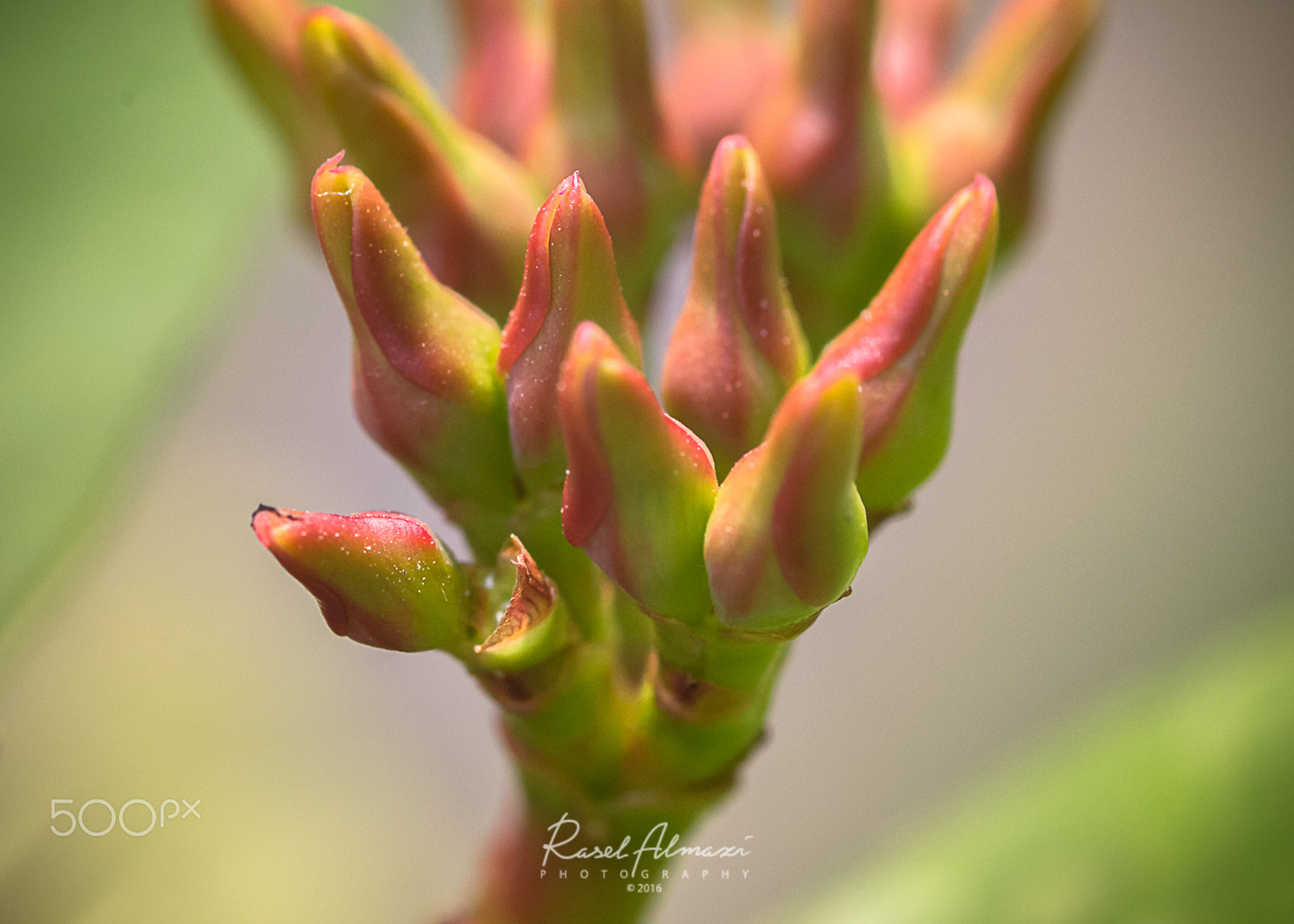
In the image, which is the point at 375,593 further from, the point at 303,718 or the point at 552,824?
the point at 303,718

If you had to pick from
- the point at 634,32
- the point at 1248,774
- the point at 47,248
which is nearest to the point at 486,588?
the point at 634,32

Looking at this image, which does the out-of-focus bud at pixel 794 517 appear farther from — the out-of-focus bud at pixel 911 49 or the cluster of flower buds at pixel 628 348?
the out-of-focus bud at pixel 911 49

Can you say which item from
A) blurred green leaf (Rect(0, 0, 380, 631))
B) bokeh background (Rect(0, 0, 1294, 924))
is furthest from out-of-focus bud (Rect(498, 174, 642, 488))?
bokeh background (Rect(0, 0, 1294, 924))

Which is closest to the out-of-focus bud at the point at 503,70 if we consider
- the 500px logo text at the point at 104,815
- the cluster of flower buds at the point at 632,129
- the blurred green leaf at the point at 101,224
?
the cluster of flower buds at the point at 632,129

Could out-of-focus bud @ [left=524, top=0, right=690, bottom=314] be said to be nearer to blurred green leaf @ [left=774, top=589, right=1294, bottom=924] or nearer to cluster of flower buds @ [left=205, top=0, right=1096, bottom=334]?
cluster of flower buds @ [left=205, top=0, right=1096, bottom=334]

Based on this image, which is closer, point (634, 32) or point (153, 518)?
point (634, 32)
